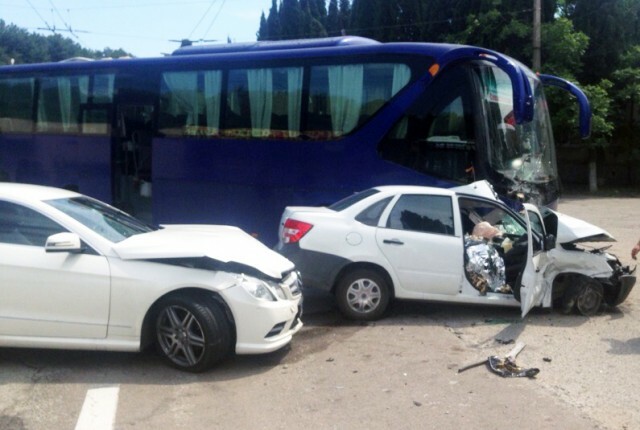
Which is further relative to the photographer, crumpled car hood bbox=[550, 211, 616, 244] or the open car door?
crumpled car hood bbox=[550, 211, 616, 244]

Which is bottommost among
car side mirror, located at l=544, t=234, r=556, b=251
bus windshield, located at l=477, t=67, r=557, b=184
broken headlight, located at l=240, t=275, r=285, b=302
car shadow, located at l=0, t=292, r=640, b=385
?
car shadow, located at l=0, t=292, r=640, b=385

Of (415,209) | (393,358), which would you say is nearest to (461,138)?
(415,209)

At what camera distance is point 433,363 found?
7207mm

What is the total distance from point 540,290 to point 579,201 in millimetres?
20353

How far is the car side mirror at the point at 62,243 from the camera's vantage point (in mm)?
6523

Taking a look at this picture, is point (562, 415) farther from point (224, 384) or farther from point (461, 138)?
point (461, 138)

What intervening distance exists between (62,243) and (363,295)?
12.1ft

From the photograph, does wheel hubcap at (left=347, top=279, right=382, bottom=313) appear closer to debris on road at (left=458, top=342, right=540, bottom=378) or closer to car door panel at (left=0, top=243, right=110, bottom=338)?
debris on road at (left=458, top=342, right=540, bottom=378)

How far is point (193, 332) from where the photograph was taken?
6.68 metres

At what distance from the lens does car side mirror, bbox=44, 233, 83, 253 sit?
652cm

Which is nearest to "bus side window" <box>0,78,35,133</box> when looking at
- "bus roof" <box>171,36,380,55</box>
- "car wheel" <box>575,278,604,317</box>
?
"bus roof" <box>171,36,380,55</box>

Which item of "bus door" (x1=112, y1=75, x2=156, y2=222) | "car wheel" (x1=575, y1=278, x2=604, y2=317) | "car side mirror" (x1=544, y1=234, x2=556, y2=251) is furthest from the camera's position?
"bus door" (x1=112, y1=75, x2=156, y2=222)

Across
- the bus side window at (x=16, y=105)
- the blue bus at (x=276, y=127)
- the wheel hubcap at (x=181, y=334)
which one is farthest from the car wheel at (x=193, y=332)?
the bus side window at (x=16, y=105)

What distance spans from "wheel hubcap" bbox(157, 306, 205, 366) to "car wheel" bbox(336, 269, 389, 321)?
8.66 feet
